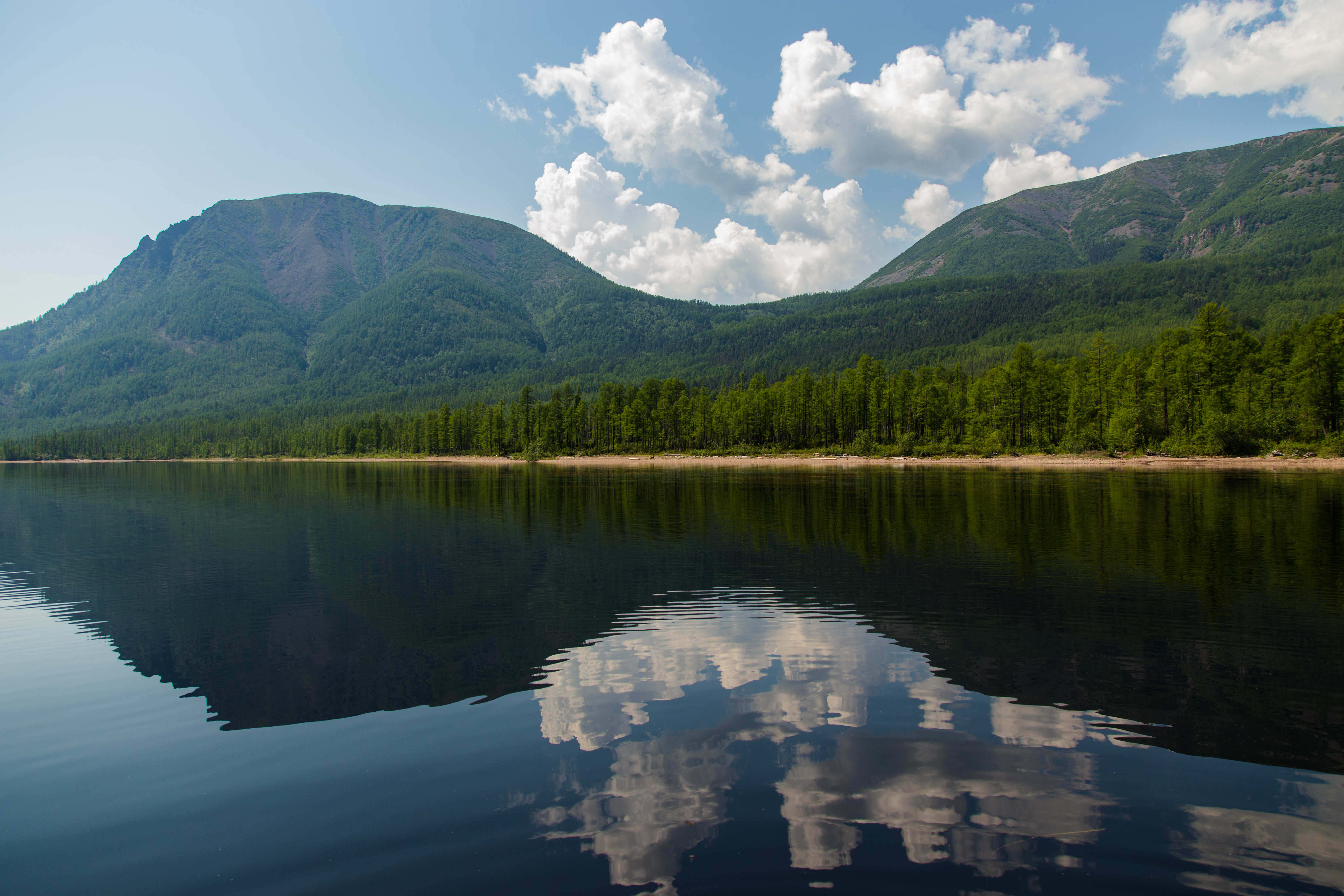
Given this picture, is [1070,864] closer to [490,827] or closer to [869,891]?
[869,891]

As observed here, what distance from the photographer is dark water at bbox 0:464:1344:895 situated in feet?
20.5

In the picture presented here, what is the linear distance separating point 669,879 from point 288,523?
35986 millimetres

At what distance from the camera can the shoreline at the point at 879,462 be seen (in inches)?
2547

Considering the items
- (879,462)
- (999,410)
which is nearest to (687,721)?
(879,462)

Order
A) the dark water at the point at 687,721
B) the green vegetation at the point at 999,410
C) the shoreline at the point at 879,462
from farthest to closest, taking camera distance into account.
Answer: the green vegetation at the point at 999,410
the shoreline at the point at 879,462
the dark water at the point at 687,721

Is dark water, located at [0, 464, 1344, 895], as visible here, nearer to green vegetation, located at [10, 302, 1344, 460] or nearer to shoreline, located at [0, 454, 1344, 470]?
shoreline, located at [0, 454, 1344, 470]

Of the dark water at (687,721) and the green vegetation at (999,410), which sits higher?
the green vegetation at (999,410)

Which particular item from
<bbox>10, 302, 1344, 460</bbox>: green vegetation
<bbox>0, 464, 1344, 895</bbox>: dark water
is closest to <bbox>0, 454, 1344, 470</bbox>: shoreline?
<bbox>10, 302, 1344, 460</bbox>: green vegetation

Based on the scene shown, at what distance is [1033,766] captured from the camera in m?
7.92

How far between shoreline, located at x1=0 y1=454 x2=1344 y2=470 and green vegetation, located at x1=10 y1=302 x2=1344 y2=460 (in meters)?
2.25

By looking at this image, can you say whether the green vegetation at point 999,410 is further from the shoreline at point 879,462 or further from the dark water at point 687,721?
the dark water at point 687,721

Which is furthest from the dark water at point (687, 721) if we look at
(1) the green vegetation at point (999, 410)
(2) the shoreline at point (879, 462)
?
(1) the green vegetation at point (999, 410)

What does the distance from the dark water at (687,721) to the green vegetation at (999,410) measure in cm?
6266

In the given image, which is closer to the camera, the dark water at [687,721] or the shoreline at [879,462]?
the dark water at [687,721]
